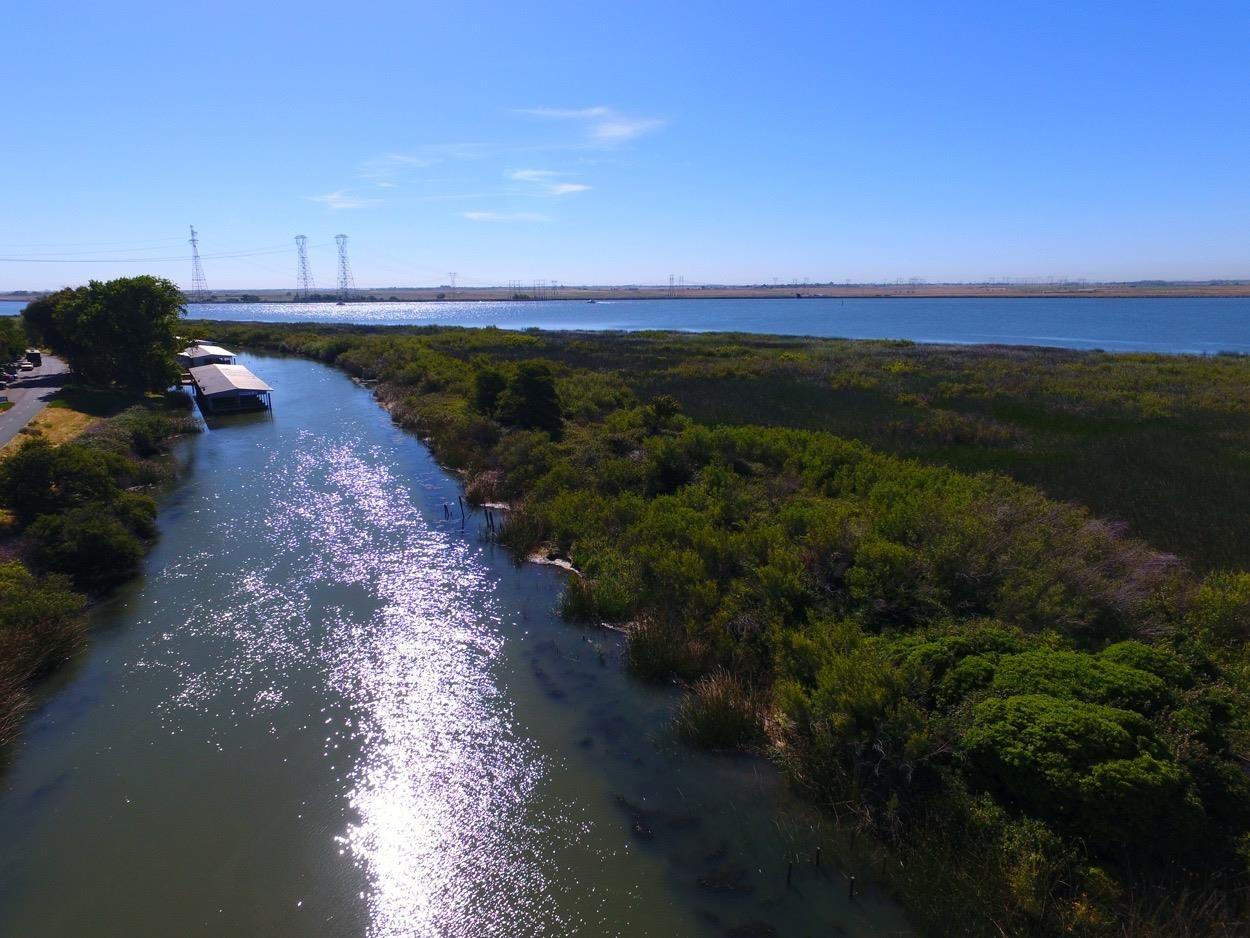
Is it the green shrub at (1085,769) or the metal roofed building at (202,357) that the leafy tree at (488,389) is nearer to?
the green shrub at (1085,769)

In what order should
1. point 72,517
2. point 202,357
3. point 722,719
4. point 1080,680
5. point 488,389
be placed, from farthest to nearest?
point 202,357 → point 488,389 → point 72,517 → point 722,719 → point 1080,680

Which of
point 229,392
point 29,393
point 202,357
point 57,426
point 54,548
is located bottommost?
point 54,548

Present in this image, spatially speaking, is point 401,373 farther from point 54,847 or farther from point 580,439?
point 54,847

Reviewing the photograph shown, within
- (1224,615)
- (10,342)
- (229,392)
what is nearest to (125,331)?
(229,392)

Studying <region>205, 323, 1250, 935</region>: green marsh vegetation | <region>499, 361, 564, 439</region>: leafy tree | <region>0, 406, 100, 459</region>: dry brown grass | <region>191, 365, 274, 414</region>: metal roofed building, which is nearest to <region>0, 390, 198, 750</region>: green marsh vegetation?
<region>0, 406, 100, 459</region>: dry brown grass

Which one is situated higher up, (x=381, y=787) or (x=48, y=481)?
(x=48, y=481)

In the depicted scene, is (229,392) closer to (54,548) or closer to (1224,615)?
(54,548)

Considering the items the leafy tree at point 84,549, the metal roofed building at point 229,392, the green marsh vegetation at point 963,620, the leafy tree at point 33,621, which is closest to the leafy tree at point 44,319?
the metal roofed building at point 229,392
